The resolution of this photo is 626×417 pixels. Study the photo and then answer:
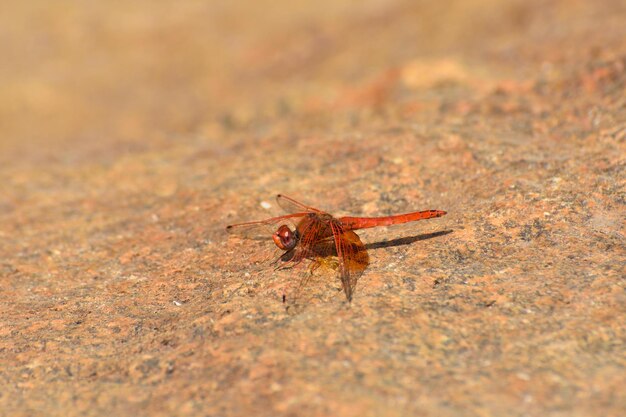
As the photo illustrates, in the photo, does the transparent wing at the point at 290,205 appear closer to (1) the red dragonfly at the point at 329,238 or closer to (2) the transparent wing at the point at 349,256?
(1) the red dragonfly at the point at 329,238

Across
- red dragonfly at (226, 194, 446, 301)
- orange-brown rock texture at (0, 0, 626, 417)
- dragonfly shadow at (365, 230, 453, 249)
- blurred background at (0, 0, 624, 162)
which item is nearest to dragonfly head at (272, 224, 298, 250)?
red dragonfly at (226, 194, 446, 301)

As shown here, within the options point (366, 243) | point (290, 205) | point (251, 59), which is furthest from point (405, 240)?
point (251, 59)

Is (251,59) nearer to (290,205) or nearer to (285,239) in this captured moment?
(290,205)

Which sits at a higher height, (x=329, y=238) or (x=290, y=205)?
(x=290, y=205)

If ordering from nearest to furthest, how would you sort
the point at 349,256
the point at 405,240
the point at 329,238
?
the point at 349,256
the point at 329,238
the point at 405,240

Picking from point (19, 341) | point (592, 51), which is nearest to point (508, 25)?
point (592, 51)

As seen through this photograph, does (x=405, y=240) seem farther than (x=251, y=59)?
No
